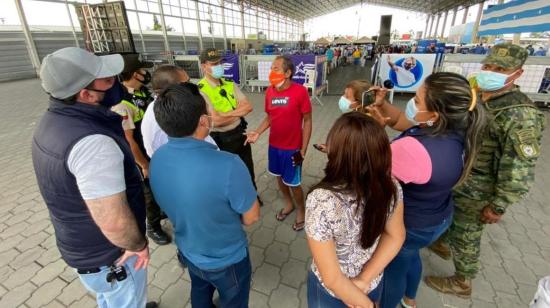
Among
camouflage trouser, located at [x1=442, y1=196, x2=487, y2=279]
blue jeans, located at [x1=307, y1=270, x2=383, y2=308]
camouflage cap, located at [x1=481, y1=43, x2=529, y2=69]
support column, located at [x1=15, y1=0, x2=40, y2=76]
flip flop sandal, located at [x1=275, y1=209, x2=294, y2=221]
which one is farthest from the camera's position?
support column, located at [x1=15, y1=0, x2=40, y2=76]

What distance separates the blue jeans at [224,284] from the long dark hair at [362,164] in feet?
2.70

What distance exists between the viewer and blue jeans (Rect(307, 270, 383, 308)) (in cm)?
125

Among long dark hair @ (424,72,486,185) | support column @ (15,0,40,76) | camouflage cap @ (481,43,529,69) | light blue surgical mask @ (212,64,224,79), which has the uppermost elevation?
support column @ (15,0,40,76)

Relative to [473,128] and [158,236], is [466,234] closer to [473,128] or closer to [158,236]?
[473,128]

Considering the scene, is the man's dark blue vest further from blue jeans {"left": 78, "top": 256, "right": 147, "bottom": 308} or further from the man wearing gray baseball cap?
blue jeans {"left": 78, "top": 256, "right": 147, "bottom": 308}

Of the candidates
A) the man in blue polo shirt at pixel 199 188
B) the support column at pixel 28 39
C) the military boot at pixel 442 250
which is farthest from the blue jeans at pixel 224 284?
the support column at pixel 28 39

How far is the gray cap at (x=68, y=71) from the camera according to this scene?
114 cm

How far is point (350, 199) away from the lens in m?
1.03

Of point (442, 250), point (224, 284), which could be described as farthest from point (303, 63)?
point (224, 284)

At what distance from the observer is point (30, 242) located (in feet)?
9.41

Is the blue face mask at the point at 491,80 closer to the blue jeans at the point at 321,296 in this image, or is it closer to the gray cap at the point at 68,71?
the blue jeans at the point at 321,296

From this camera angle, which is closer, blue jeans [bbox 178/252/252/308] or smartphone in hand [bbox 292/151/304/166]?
blue jeans [bbox 178/252/252/308]

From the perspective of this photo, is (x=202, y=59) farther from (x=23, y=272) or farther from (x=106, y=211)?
(x=23, y=272)

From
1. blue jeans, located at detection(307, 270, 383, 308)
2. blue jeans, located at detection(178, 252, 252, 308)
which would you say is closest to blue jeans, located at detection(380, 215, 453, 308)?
blue jeans, located at detection(307, 270, 383, 308)
